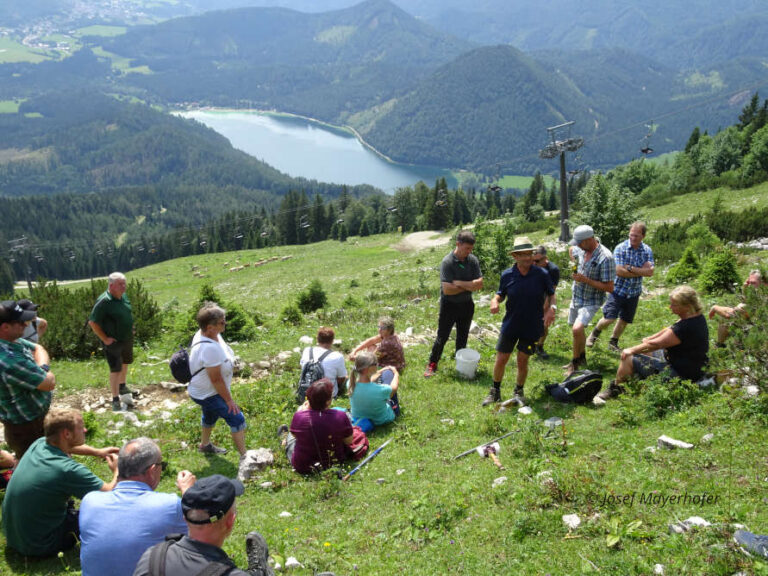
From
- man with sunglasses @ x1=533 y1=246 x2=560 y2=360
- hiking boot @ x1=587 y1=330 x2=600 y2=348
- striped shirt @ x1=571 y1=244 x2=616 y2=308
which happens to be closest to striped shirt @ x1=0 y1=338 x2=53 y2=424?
man with sunglasses @ x1=533 y1=246 x2=560 y2=360

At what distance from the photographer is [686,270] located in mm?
15273

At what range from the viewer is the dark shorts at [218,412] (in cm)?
707

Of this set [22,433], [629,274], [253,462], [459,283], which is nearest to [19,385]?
[22,433]

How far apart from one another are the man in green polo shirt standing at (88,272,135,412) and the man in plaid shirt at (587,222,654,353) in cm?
908

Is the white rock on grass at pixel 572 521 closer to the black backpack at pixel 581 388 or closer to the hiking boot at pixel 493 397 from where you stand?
the black backpack at pixel 581 388

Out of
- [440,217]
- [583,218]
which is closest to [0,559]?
[583,218]

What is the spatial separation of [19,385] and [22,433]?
2.41 feet

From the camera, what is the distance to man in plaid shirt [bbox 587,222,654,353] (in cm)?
→ 920

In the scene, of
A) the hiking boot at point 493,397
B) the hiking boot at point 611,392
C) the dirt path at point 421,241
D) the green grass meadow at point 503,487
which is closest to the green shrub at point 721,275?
the green grass meadow at point 503,487

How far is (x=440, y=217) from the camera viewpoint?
8031 cm

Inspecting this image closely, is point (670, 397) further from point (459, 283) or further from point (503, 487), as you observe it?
point (459, 283)

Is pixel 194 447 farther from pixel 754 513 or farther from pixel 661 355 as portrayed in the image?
pixel 661 355

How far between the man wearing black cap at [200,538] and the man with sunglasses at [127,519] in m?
0.48

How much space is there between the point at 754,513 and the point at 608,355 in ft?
17.7
